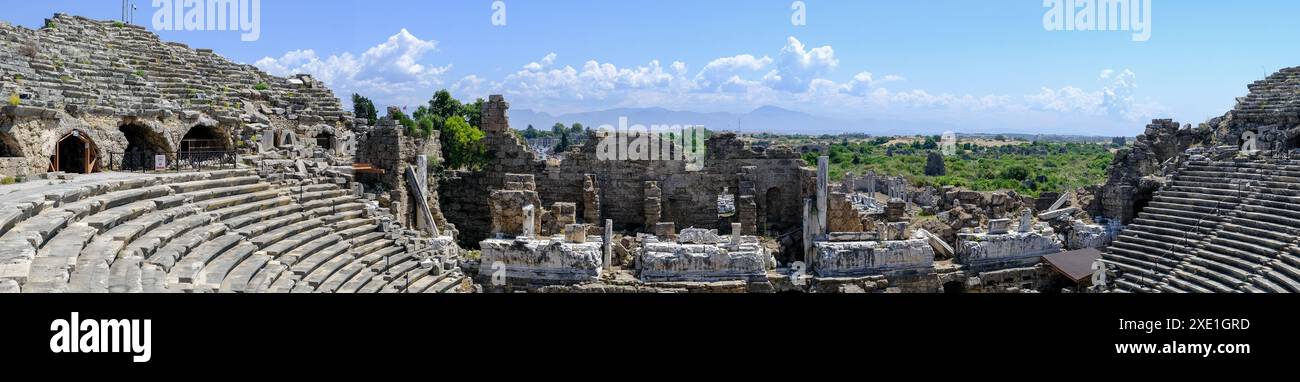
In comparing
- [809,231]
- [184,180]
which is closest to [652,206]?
[809,231]

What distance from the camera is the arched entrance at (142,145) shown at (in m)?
19.5

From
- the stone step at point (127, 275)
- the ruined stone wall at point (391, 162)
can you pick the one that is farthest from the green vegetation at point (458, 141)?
the stone step at point (127, 275)

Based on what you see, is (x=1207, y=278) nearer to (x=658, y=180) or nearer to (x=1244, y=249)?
(x=1244, y=249)

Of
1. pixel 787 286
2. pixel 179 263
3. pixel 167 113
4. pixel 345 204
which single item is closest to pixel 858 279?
pixel 787 286

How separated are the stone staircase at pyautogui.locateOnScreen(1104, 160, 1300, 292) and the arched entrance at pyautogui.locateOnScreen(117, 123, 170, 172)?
65.3 ft

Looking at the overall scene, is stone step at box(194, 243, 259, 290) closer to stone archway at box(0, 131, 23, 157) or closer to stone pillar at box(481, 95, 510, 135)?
stone archway at box(0, 131, 23, 157)

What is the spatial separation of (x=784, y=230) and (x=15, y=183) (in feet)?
55.9

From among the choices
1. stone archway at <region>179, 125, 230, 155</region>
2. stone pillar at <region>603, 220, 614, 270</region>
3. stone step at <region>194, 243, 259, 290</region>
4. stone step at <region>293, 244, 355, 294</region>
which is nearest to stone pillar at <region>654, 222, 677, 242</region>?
stone pillar at <region>603, 220, 614, 270</region>

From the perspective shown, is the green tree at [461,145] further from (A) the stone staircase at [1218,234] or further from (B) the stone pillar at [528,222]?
(A) the stone staircase at [1218,234]

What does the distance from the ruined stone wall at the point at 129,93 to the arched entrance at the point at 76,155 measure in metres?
0.15

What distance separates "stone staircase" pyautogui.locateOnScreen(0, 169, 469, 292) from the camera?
10.2 m

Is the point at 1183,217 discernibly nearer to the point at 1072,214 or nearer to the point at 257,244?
the point at 1072,214

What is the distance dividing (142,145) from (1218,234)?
22.3 metres

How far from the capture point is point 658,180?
25.4 metres
